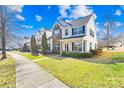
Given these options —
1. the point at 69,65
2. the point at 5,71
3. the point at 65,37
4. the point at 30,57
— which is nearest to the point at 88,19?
the point at 65,37

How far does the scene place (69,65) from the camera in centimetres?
588

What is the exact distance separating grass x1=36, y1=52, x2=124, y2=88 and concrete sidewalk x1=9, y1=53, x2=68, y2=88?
0.70 feet

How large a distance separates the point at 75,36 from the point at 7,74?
2.93m

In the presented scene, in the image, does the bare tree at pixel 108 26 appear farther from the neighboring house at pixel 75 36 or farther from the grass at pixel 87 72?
the grass at pixel 87 72

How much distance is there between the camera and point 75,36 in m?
6.86

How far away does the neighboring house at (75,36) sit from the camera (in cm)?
631

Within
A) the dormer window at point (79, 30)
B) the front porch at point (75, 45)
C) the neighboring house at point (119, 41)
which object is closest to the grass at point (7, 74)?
the front porch at point (75, 45)

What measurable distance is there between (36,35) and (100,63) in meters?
2.47

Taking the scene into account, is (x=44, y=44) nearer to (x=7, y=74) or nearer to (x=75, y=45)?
(x=75, y=45)

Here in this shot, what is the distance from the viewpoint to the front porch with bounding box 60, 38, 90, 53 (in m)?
6.40

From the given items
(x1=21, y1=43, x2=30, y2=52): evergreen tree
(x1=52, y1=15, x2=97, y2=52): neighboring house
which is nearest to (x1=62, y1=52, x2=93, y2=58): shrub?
(x1=52, y1=15, x2=97, y2=52): neighboring house

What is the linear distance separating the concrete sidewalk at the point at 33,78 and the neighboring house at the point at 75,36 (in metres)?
1.10

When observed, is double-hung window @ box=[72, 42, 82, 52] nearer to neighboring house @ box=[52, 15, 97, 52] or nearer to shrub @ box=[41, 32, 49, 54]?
neighboring house @ box=[52, 15, 97, 52]

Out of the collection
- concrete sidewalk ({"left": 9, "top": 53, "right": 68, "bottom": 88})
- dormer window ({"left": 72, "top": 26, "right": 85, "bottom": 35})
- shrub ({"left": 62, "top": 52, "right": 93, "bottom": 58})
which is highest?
dormer window ({"left": 72, "top": 26, "right": 85, "bottom": 35})
